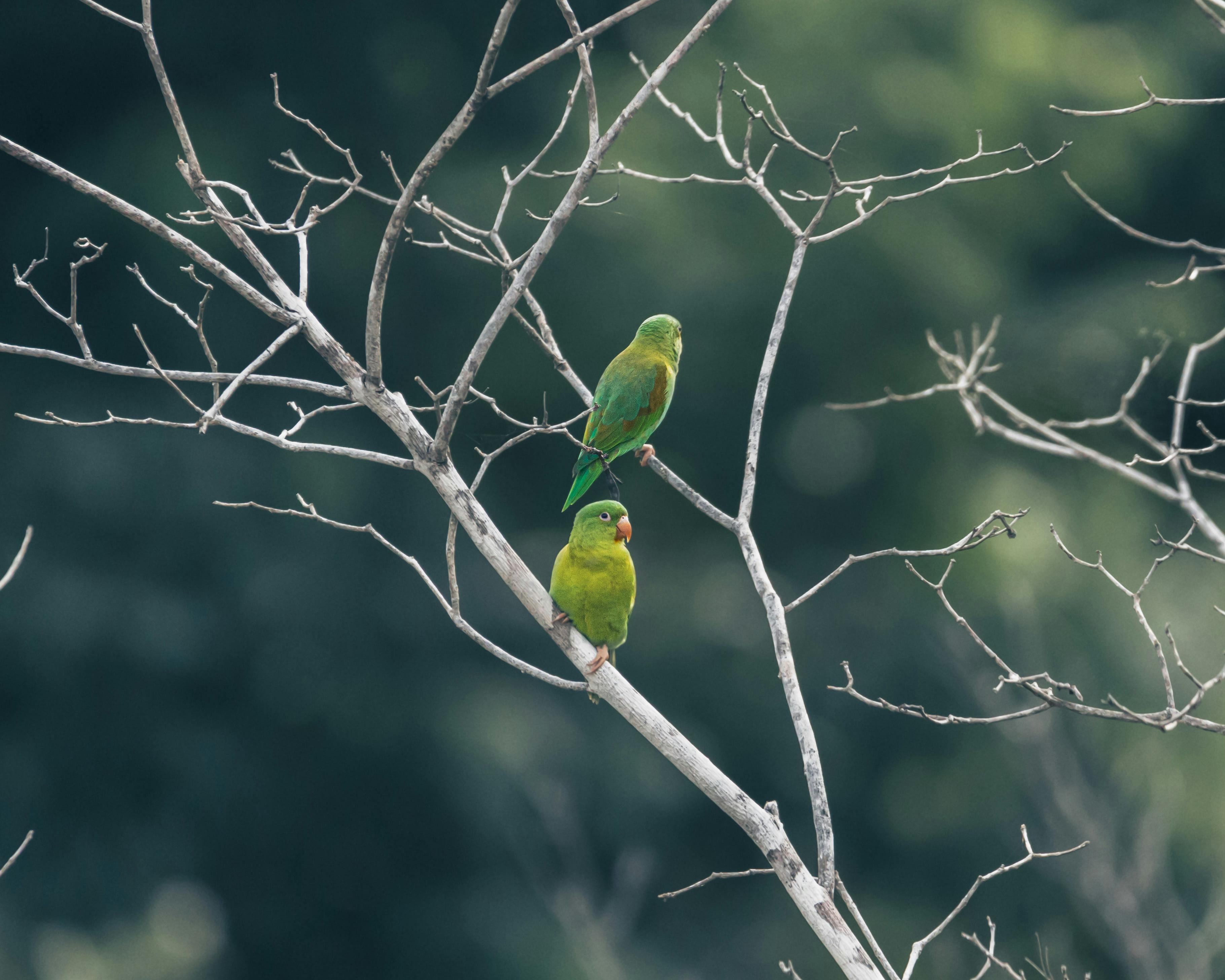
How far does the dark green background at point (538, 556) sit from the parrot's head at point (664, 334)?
6.16 metres

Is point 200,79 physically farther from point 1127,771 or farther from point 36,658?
point 1127,771

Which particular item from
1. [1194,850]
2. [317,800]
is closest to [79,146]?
[317,800]

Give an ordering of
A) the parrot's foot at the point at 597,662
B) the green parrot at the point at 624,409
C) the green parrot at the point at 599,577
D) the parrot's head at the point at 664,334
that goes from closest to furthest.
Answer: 1. the parrot's foot at the point at 597,662
2. the green parrot at the point at 624,409
3. the green parrot at the point at 599,577
4. the parrot's head at the point at 664,334

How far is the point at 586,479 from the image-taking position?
2.95 m

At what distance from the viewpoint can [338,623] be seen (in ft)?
33.6

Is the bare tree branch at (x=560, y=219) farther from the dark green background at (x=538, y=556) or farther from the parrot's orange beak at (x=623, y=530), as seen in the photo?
the dark green background at (x=538, y=556)

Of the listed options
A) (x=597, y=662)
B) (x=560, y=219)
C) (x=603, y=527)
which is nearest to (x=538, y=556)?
(x=603, y=527)

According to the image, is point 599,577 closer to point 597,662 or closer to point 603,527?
point 603,527

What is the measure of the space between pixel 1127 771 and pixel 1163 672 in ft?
27.2

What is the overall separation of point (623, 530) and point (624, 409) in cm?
38

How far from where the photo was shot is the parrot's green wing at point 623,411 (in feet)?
9.53

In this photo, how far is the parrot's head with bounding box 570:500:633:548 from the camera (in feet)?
10.1

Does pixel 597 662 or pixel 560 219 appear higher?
pixel 560 219

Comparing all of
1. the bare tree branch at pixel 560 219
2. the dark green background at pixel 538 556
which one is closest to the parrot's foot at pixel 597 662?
the bare tree branch at pixel 560 219
